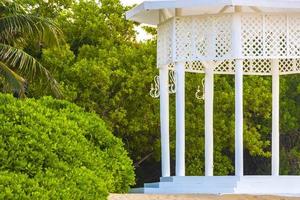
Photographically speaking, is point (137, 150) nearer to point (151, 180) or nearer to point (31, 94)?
point (151, 180)

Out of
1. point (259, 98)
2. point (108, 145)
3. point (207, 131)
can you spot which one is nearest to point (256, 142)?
point (259, 98)

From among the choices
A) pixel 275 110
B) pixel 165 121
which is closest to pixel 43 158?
pixel 165 121

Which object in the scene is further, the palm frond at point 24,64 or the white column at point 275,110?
the palm frond at point 24,64

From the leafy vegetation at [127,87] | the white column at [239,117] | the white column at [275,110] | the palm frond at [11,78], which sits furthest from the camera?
the leafy vegetation at [127,87]

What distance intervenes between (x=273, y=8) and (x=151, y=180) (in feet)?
50.1

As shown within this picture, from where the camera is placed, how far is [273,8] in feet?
57.5

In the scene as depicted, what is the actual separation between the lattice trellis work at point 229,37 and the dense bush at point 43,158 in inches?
285

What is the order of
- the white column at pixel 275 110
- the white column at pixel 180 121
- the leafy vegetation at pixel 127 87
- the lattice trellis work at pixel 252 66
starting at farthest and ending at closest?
the leafy vegetation at pixel 127 87 → the lattice trellis work at pixel 252 66 → the white column at pixel 275 110 → the white column at pixel 180 121

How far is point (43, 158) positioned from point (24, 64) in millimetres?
13931

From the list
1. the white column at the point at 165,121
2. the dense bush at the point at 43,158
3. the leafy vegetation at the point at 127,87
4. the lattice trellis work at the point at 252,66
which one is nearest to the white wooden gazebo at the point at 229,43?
the white column at the point at 165,121

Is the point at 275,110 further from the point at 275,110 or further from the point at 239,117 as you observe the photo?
the point at 239,117

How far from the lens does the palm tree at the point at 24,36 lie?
2217cm

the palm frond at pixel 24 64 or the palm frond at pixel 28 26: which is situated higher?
the palm frond at pixel 28 26

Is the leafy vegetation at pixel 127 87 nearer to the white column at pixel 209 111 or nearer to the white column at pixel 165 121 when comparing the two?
the white column at pixel 209 111
